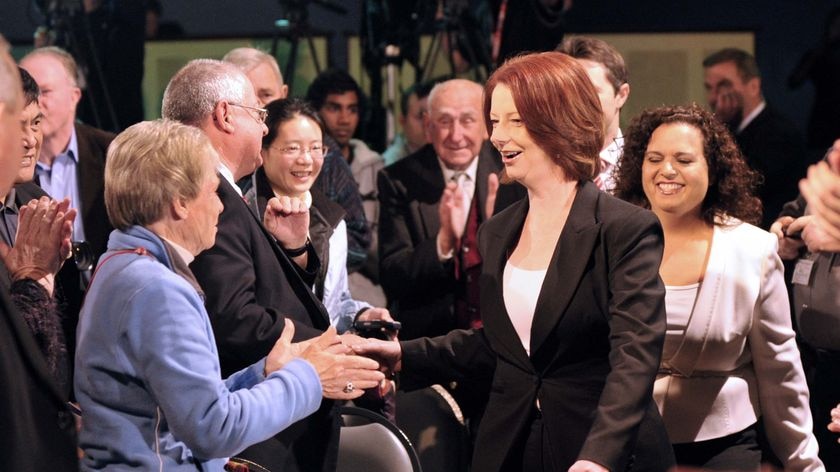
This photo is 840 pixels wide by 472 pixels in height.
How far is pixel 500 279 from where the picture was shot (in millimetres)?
2852

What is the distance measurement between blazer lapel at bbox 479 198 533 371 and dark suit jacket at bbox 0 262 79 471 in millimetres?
973

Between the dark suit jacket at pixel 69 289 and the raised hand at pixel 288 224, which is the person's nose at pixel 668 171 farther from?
the dark suit jacket at pixel 69 289

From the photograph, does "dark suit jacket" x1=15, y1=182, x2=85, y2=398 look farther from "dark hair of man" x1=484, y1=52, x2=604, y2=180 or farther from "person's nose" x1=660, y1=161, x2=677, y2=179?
"person's nose" x1=660, y1=161, x2=677, y2=179

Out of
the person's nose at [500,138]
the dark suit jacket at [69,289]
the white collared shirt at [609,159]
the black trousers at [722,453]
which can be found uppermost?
the person's nose at [500,138]

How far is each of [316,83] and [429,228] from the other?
1247 mm

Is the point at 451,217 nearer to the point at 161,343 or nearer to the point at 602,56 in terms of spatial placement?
the point at 602,56

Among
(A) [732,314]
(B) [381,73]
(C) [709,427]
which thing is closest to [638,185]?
(A) [732,314]

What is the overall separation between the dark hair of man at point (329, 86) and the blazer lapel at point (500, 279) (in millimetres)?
2685

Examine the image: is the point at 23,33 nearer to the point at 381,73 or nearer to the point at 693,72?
the point at 381,73

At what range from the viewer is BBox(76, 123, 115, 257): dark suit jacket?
431 cm

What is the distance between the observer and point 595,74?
3.96m

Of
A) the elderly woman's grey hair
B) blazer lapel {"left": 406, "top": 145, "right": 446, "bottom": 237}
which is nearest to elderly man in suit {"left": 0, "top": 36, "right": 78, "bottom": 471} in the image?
the elderly woman's grey hair

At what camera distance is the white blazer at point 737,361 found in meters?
3.16

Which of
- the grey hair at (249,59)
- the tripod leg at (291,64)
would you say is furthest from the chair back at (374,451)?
the tripod leg at (291,64)
